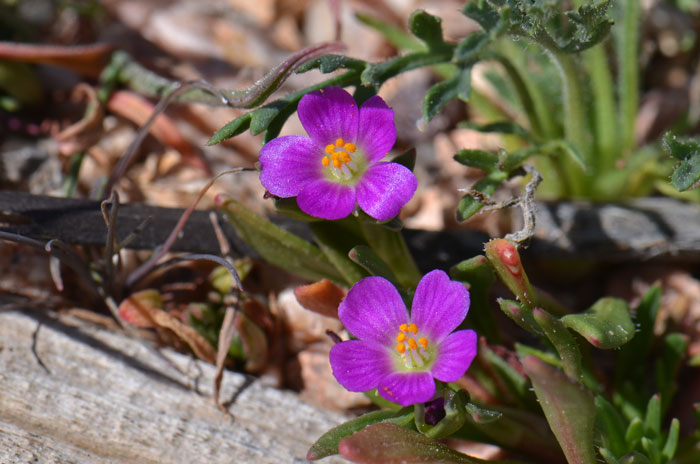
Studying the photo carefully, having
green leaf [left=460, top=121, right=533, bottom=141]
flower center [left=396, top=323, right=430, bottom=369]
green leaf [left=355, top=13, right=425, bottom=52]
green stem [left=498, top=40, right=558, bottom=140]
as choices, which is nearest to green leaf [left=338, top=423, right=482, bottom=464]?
flower center [left=396, top=323, right=430, bottom=369]

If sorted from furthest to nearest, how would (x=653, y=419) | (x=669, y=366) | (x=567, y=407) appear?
1. (x=669, y=366)
2. (x=653, y=419)
3. (x=567, y=407)

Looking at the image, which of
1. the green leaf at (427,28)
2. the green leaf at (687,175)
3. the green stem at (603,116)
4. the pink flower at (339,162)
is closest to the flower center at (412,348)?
the pink flower at (339,162)

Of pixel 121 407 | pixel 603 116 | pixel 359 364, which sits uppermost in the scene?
pixel 603 116

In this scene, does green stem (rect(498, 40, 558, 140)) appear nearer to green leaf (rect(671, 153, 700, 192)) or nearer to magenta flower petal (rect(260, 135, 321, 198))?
green leaf (rect(671, 153, 700, 192))

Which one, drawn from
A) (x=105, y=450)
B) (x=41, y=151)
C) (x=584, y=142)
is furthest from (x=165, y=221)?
(x=584, y=142)

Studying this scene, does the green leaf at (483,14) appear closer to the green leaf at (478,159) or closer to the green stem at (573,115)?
the green stem at (573,115)

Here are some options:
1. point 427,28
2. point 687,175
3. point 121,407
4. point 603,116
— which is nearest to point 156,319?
point 121,407

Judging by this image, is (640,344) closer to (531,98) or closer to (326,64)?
(531,98)
